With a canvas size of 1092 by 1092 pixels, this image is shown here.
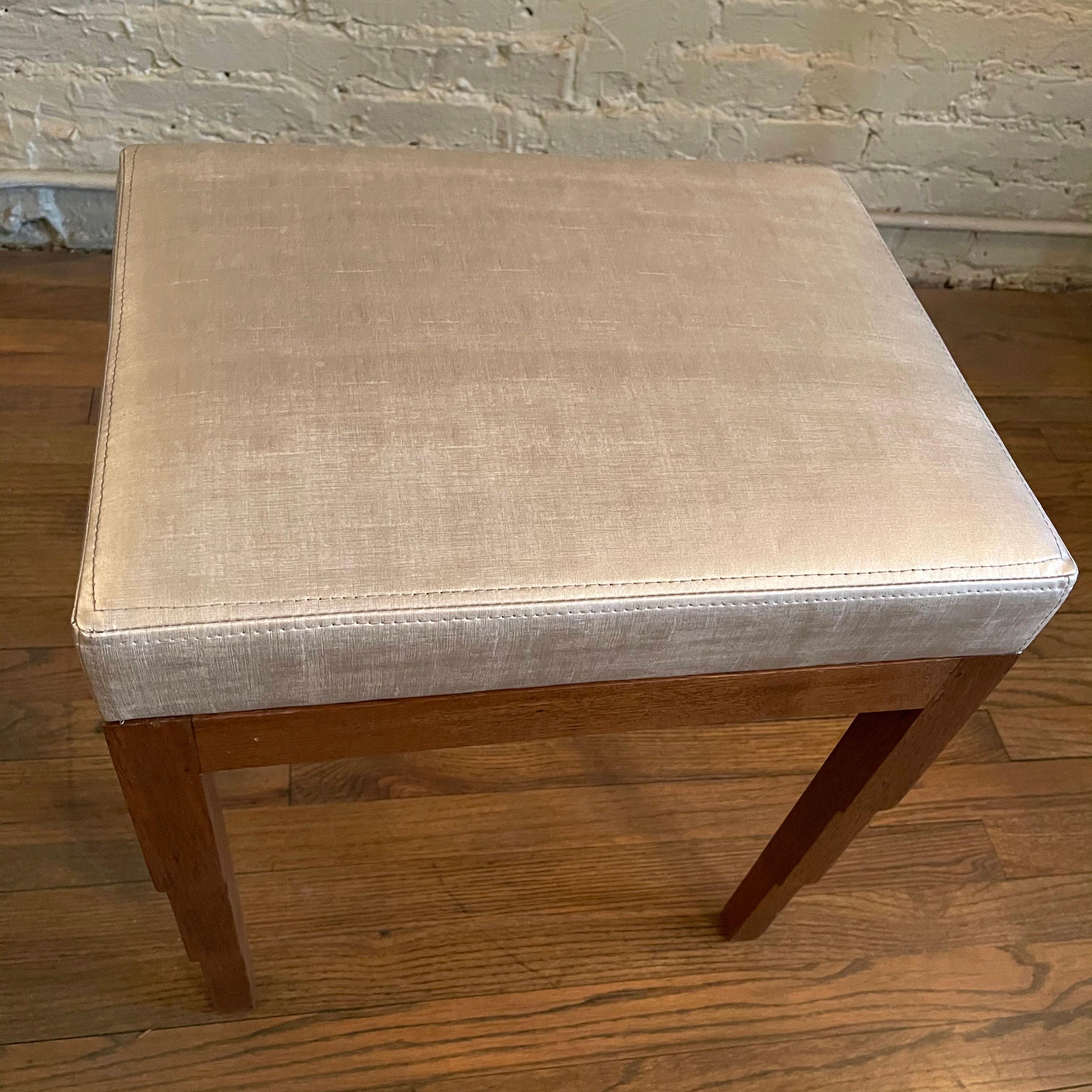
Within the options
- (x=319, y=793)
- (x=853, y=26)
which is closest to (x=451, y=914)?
(x=319, y=793)

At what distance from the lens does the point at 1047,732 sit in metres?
1.16

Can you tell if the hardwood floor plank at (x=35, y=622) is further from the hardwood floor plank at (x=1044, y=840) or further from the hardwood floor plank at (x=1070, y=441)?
the hardwood floor plank at (x=1070, y=441)

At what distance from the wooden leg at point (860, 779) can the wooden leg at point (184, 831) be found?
0.42m

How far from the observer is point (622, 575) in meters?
0.57

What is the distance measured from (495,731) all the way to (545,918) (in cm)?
40

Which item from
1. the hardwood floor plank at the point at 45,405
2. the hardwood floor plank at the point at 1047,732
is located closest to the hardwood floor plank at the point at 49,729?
the hardwood floor plank at the point at 45,405

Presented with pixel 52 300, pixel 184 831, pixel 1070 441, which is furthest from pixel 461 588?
pixel 1070 441

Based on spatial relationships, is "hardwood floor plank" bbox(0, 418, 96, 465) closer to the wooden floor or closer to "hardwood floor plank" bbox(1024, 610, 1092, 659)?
the wooden floor

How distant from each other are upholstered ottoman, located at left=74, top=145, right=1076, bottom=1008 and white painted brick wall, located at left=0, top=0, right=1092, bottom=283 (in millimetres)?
590

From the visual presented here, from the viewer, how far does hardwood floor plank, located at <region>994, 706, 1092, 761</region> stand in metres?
1.15

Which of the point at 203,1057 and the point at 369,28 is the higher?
the point at 369,28

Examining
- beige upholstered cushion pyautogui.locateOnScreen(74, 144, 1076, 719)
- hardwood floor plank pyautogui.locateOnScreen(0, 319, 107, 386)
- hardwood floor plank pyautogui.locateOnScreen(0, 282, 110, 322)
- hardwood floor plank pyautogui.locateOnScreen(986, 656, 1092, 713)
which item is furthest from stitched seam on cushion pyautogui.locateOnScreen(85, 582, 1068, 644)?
hardwood floor plank pyautogui.locateOnScreen(0, 282, 110, 322)

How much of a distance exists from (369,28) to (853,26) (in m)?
0.59

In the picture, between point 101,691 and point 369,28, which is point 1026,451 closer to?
point 369,28
